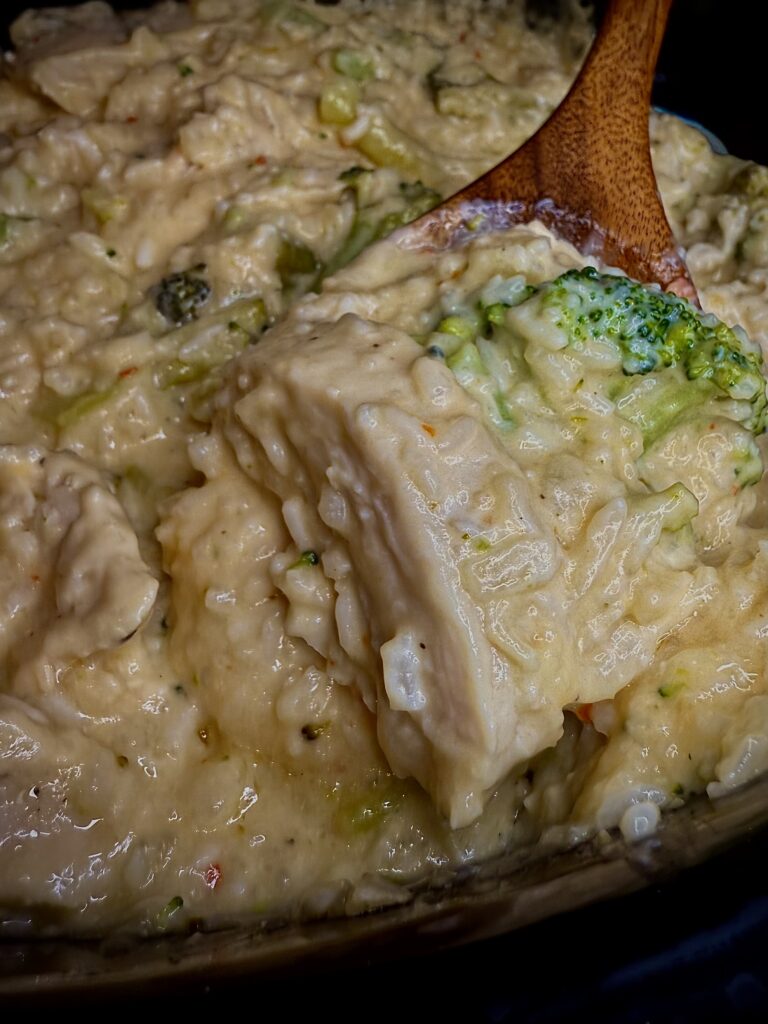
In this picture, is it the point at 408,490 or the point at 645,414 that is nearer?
the point at 408,490

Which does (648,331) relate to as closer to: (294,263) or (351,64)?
(294,263)

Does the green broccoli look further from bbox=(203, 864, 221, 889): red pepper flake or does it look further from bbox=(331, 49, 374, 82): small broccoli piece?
bbox=(203, 864, 221, 889): red pepper flake

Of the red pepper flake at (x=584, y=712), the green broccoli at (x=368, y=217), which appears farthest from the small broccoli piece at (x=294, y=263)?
the red pepper flake at (x=584, y=712)

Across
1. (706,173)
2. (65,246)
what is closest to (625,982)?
(65,246)

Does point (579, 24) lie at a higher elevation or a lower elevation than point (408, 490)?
higher

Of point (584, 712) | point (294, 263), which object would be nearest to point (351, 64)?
point (294, 263)

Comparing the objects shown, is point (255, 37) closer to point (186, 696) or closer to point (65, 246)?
point (65, 246)

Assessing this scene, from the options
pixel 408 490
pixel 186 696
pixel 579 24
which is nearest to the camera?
pixel 408 490

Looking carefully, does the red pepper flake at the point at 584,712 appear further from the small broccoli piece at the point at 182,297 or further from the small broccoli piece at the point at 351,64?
the small broccoli piece at the point at 351,64
